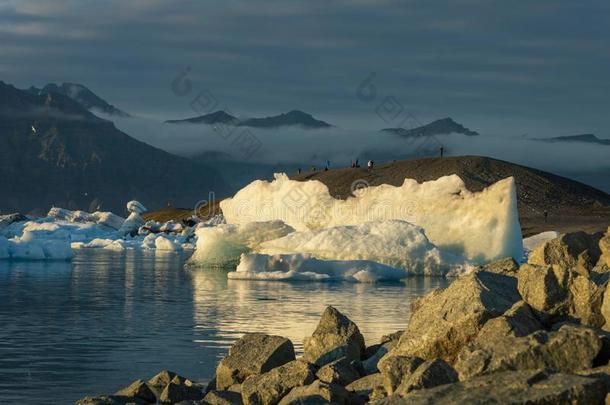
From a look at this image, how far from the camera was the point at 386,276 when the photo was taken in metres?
42.9

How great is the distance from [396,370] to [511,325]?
1694 millimetres

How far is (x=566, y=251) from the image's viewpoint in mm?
19094

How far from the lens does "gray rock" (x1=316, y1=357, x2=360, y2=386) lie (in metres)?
14.3

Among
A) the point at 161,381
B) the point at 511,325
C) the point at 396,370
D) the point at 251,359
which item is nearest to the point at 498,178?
the point at 251,359

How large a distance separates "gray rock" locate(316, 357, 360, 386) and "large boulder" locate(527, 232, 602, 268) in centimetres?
511

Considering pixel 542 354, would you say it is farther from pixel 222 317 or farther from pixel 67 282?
pixel 67 282

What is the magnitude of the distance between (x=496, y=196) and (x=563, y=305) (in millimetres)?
30295

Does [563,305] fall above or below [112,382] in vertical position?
above

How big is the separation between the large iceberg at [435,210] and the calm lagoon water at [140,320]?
128 inches

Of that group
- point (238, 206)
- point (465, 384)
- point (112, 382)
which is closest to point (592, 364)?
point (465, 384)

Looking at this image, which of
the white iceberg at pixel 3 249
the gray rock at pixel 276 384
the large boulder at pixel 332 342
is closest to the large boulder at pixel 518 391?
the gray rock at pixel 276 384

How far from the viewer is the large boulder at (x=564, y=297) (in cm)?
1511

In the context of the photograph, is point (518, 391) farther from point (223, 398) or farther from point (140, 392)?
point (140, 392)

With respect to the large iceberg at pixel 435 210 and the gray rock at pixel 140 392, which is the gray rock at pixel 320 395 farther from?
the large iceberg at pixel 435 210
